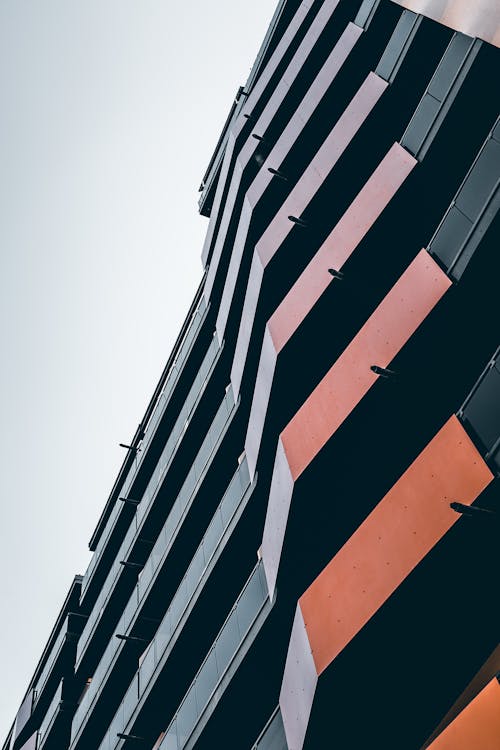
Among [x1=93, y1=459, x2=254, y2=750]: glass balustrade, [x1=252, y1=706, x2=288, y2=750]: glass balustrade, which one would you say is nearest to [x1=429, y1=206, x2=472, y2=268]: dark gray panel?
[x1=93, y1=459, x2=254, y2=750]: glass balustrade

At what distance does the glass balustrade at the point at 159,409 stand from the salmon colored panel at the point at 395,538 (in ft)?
48.5

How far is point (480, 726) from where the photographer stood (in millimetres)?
6906

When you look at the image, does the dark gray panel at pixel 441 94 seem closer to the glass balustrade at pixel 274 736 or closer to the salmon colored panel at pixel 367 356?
the salmon colored panel at pixel 367 356

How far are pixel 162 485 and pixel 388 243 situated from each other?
42.4ft

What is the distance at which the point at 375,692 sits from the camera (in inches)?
381

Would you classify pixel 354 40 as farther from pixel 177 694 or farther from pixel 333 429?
pixel 177 694

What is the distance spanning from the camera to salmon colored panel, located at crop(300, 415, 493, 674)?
8375 mm

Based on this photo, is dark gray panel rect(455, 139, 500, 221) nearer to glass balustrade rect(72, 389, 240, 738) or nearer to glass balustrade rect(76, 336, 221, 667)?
glass balustrade rect(72, 389, 240, 738)

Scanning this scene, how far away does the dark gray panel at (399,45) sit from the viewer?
14086mm

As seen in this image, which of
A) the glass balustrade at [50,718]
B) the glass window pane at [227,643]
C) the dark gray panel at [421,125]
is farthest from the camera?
the glass balustrade at [50,718]

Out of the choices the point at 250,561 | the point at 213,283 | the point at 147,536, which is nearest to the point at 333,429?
the point at 250,561

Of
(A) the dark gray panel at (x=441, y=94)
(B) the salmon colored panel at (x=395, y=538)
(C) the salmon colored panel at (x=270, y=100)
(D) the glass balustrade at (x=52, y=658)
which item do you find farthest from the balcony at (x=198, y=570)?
(D) the glass balustrade at (x=52, y=658)

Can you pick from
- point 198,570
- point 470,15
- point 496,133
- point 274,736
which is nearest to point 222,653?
point 274,736

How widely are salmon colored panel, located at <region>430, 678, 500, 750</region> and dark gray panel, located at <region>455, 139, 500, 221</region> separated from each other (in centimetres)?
619
